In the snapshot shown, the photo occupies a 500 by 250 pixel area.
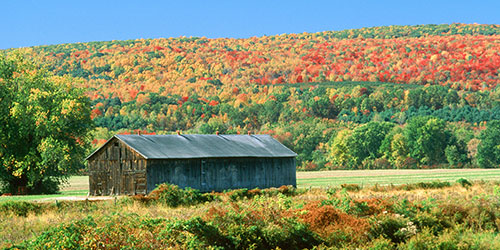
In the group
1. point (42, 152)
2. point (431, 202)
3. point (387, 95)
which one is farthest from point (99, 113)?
point (431, 202)

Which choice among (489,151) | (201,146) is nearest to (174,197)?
(201,146)

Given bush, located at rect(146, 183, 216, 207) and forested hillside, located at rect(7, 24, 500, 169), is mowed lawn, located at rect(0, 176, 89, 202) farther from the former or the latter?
forested hillside, located at rect(7, 24, 500, 169)

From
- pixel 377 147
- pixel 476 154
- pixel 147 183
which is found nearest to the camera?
pixel 147 183

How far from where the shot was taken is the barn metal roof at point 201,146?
53.2 meters

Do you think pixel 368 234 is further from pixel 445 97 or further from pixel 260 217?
pixel 445 97

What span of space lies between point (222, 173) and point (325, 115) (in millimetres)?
120907

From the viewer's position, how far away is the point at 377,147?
12500cm

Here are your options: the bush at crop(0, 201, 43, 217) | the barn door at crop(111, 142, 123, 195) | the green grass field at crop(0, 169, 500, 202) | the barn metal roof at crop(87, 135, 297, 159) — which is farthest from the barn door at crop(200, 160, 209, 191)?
the bush at crop(0, 201, 43, 217)

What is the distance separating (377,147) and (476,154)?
18.0 meters

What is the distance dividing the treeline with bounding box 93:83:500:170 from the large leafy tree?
6610 centimetres

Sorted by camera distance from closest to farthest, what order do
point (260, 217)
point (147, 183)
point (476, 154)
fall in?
1. point (260, 217)
2. point (147, 183)
3. point (476, 154)

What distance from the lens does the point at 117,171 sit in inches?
2124

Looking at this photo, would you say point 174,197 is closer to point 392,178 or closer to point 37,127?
point 37,127

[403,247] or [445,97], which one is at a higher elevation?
[445,97]
